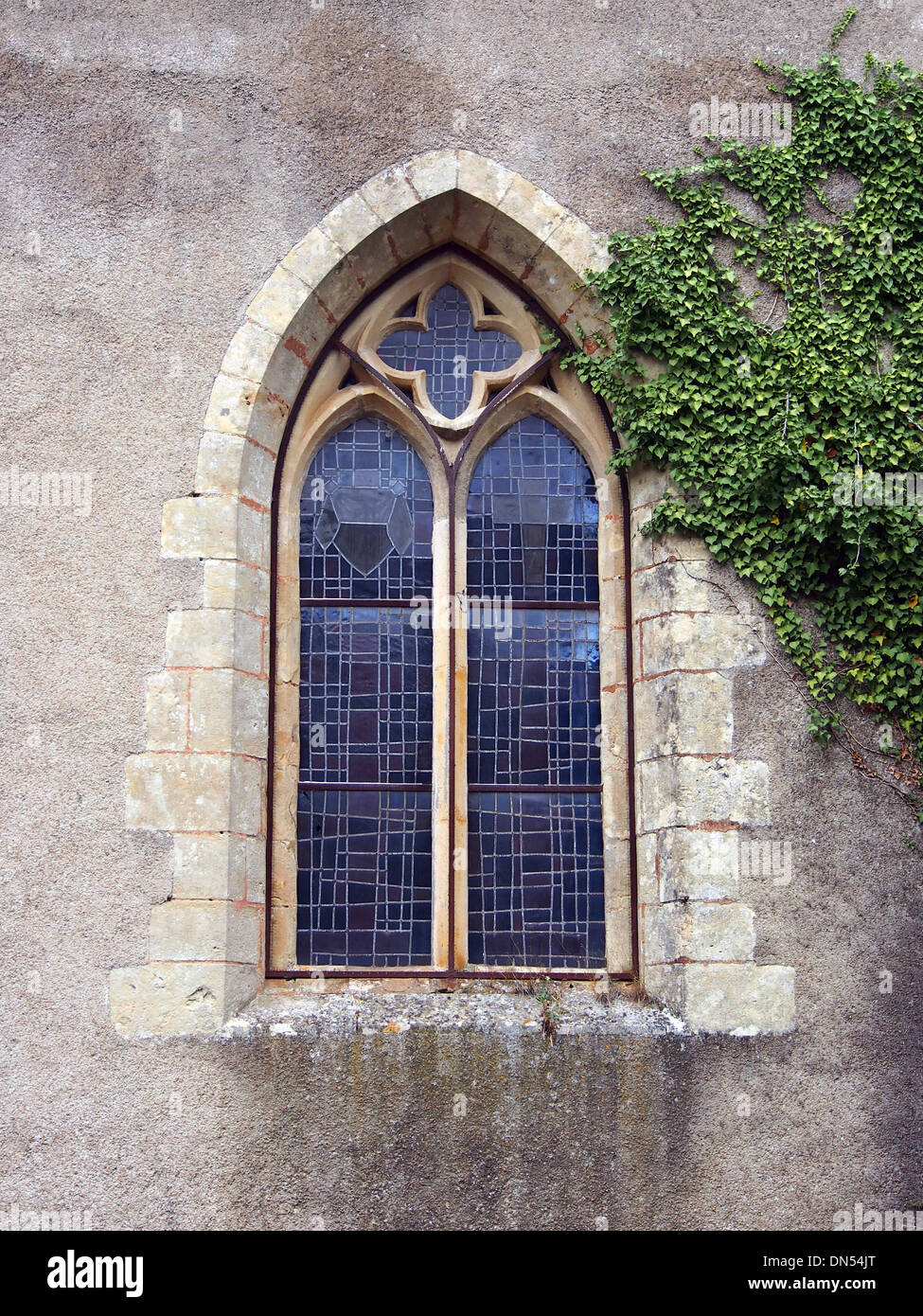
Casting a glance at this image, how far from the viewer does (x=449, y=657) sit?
543 centimetres

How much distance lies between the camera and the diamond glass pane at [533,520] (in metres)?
5.57

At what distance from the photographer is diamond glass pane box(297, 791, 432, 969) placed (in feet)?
17.1

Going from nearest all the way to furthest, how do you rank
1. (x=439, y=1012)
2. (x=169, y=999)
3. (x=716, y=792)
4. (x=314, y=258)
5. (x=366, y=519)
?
1. (x=169, y=999)
2. (x=439, y=1012)
3. (x=716, y=792)
4. (x=314, y=258)
5. (x=366, y=519)

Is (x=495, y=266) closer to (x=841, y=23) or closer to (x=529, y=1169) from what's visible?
(x=841, y=23)

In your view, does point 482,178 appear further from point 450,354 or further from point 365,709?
point 365,709

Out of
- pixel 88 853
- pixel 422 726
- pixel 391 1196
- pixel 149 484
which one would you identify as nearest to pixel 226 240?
pixel 149 484

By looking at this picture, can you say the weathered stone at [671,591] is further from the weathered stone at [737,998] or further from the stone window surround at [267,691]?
the weathered stone at [737,998]

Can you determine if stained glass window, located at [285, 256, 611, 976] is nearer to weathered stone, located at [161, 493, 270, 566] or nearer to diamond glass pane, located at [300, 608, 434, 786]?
diamond glass pane, located at [300, 608, 434, 786]

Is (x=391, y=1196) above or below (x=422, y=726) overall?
below

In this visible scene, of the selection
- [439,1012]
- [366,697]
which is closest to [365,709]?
[366,697]

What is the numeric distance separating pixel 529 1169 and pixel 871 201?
3.98m

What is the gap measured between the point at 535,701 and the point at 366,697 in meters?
0.69

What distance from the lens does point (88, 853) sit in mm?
4910

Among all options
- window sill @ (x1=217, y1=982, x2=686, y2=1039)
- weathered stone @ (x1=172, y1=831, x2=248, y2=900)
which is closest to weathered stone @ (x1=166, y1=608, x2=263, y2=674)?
weathered stone @ (x1=172, y1=831, x2=248, y2=900)
